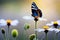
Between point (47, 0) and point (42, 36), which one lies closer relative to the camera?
point (42, 36)

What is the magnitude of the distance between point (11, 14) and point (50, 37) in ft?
0.84

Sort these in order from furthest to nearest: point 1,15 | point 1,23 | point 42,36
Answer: point 1,15 → point 42,36 → point 1,23

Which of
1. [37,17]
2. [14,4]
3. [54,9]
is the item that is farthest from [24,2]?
[37,17]

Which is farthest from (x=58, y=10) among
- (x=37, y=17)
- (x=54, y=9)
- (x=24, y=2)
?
(x=37, y=17)

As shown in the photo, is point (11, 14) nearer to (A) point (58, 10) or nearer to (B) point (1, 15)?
(B) point (1, 15)

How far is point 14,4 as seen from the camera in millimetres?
719

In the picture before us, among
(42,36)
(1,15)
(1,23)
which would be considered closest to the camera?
(1,23)

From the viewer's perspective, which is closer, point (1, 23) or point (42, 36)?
point (1, 23)

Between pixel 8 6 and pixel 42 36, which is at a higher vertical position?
pixel 8 6

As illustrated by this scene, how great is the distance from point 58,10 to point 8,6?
0.27 m

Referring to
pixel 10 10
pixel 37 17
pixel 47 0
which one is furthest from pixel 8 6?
pixel 37 17

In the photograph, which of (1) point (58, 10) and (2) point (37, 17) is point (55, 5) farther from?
(2) point (37, 17)

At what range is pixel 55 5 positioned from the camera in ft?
2.33

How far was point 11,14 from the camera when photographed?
69 centimetres
